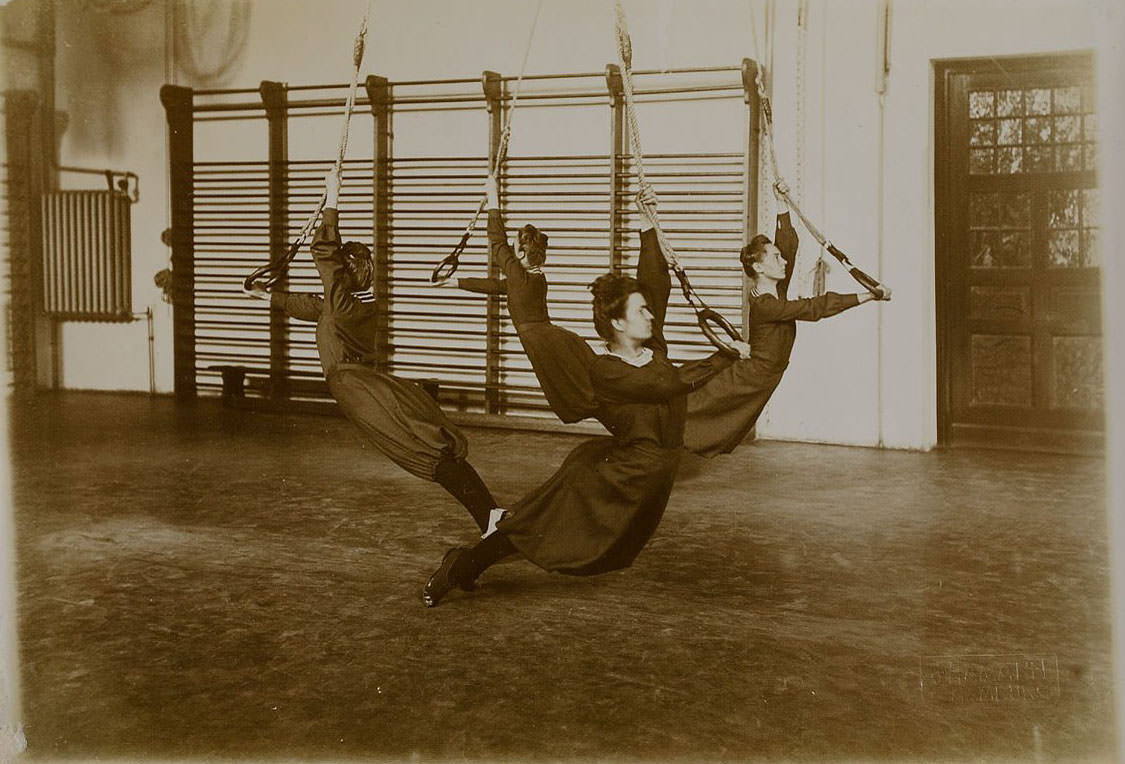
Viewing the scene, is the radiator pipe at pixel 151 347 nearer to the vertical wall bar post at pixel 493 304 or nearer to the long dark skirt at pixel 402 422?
the vertical wall bar post at pixel 493 304

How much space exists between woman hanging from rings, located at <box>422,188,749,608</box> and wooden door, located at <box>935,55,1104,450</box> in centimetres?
397

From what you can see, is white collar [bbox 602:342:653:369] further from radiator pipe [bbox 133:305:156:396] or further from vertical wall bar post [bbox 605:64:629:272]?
radiator pipe [bbox 133:305:156:396]

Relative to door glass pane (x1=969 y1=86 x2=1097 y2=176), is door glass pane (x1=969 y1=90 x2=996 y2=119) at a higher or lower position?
higher

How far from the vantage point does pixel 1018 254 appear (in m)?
6.84

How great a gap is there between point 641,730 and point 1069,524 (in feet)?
9.93

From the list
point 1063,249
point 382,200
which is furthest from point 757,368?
point 382,200

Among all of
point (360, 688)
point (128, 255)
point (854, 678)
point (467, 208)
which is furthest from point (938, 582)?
point (128, 255)

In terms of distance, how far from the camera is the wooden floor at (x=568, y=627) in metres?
2.71

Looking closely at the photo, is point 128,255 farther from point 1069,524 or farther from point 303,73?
point 1069,524

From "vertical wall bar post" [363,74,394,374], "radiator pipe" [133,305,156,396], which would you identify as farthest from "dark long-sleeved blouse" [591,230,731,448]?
"radiator pipe" [133,305,156,396]

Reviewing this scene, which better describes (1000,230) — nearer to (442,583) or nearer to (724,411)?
(724,411)

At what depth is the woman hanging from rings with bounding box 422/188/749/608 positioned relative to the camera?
3412 mm

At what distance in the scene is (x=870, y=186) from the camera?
22.8ft

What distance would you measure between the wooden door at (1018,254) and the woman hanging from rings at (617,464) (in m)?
3.97
